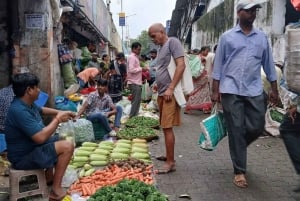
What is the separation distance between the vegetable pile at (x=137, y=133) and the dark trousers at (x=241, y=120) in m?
2.96

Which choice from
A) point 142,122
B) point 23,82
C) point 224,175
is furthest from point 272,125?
point 23,82

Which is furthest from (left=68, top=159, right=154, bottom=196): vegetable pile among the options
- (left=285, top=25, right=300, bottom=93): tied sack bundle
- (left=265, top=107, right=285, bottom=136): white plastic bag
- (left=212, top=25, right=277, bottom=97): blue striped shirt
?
(left=265, top=107, right=285, bottom=136): white plastic bag

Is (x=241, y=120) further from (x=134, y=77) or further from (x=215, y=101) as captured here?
(x=134, y=77)

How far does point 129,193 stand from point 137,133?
385cm

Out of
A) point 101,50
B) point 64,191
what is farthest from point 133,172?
point 101,50

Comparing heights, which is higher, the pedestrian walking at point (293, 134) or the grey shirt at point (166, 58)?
the grey shirt at point (166, 58)

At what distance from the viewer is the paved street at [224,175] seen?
460 centimetres

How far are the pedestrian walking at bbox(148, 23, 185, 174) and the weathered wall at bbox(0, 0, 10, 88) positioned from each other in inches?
167

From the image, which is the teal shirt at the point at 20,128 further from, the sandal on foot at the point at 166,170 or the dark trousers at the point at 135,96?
the dark trousers at the point at 135,96

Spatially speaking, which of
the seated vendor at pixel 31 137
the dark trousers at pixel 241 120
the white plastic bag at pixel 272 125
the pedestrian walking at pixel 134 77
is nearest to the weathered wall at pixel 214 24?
the pedestrian walking at pixel 134 77

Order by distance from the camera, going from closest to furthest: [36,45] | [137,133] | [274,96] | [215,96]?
1. [274,96]
2. [215,96]
3. [137,133]
4. [36,45]

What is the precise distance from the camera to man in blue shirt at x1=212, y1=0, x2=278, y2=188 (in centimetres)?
478

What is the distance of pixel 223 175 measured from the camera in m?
5.34

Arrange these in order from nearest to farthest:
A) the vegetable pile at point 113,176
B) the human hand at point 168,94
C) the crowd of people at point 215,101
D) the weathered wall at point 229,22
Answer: the crowd of people at point 215,101
the vegetable pile at point 113,176
the human hand at point 168,94
the weathered wall at point 229,22
